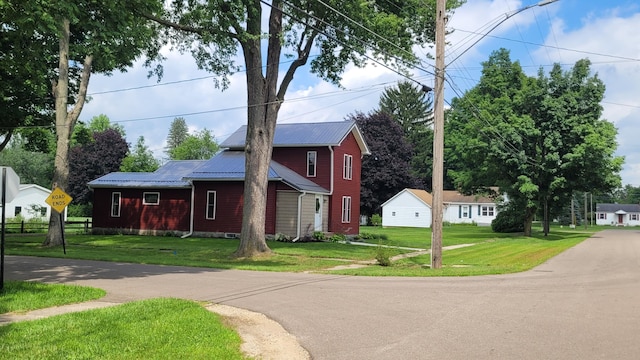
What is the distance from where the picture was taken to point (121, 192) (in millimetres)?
38219

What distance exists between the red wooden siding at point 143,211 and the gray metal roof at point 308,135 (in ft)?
15.9

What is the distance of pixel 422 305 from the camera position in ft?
35.4

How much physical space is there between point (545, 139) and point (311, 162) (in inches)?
692

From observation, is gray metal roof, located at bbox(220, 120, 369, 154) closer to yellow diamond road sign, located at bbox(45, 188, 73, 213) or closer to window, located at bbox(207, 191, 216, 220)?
window, located at bbox(207, 191, 216, 220)

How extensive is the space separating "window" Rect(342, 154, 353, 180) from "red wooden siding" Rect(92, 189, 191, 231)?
10215 mm

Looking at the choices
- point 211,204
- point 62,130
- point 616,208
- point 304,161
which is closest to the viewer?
point 62,130

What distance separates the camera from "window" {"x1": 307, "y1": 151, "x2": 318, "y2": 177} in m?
35.5

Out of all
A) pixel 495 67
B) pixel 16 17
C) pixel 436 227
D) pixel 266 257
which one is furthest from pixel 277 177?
pixel 495 67

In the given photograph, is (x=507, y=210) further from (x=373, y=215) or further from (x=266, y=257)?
(x=266, y=257)

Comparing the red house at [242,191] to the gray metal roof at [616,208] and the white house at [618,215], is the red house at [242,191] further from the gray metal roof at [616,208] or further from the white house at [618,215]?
the gray metal roof at [616,208]

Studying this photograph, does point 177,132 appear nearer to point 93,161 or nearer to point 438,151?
point 93,161

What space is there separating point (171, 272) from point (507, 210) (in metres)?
42.0

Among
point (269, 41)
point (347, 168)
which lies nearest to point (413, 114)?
point (347, 168)

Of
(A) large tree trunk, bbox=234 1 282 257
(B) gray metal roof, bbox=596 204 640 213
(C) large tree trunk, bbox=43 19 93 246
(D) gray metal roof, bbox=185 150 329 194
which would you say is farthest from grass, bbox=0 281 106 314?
(B) gray metal roof, bbox=596 204 640 213
